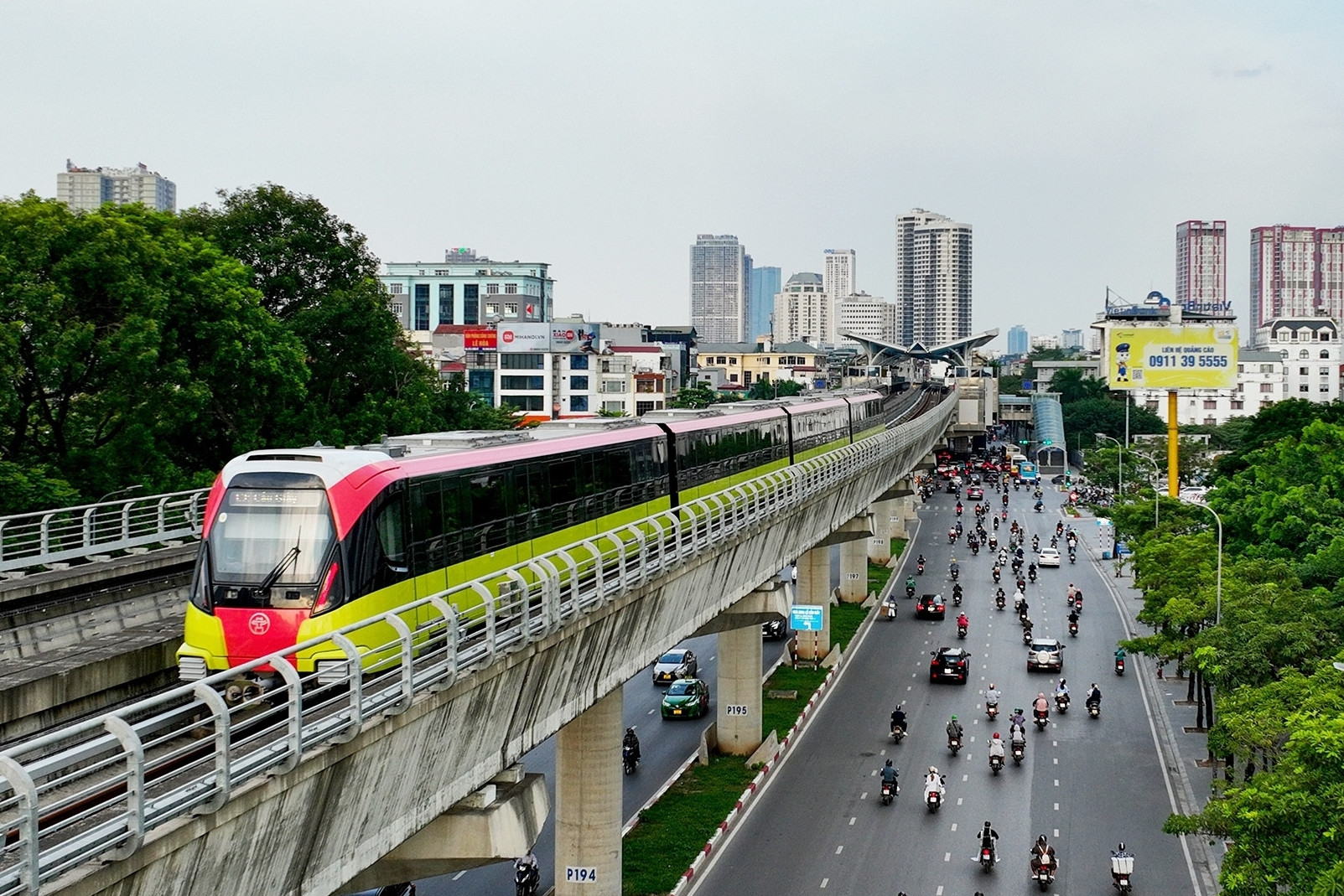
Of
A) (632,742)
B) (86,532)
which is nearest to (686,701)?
(632,742)

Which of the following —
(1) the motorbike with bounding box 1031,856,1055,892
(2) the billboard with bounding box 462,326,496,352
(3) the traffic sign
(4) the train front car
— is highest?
(2) the billboard with bounding box 462,326,496,352

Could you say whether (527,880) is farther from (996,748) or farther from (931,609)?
(931,609)

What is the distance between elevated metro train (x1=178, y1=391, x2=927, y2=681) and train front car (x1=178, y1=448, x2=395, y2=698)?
13 mm

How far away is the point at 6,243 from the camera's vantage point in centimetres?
3170

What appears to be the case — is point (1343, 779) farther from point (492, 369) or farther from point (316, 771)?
point (492, 369)

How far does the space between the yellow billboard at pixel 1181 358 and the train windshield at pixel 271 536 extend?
65.6 meters

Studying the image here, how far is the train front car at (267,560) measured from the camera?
51.2 feet

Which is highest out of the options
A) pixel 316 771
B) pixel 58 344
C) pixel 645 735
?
pixel 58 344

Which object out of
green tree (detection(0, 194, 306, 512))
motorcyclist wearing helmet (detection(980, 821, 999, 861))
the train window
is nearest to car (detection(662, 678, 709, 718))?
motorcyclist wearing helmet (detection(980, 821, 999, 861))

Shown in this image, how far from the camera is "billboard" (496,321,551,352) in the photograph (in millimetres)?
109812

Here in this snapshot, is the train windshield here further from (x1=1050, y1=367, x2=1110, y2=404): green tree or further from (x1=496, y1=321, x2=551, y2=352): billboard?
(x1=1050, y1=367, x2=1110, y2=404): green tree

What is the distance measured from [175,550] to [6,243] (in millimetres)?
11183

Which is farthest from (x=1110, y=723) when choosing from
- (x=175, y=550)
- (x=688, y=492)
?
(x=175, y=550)

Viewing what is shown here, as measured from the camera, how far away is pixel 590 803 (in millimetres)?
26109
